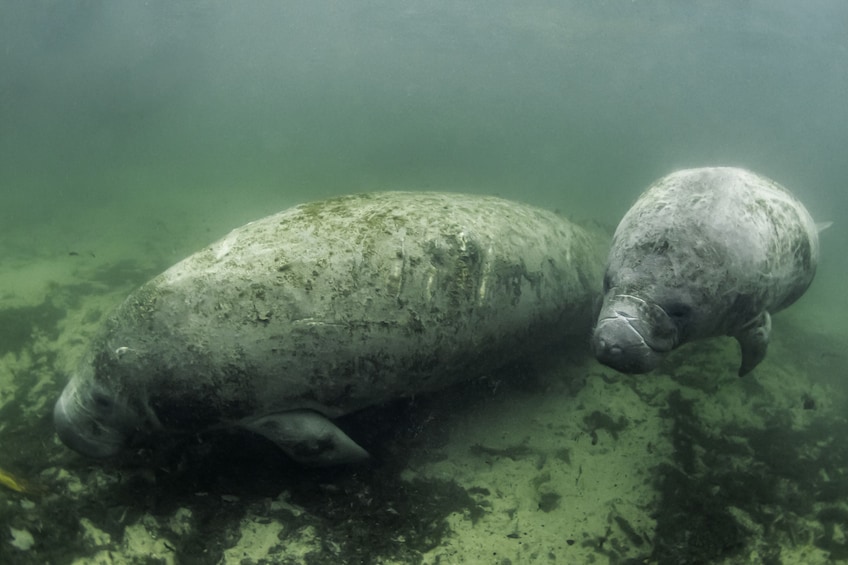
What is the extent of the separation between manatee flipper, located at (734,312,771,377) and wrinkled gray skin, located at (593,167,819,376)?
13 millimetres

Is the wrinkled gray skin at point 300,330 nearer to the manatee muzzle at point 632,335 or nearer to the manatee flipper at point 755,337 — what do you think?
the manatee muzzle at point 632,335

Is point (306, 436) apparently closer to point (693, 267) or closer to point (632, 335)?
point (632, 335)

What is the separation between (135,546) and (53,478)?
969mm

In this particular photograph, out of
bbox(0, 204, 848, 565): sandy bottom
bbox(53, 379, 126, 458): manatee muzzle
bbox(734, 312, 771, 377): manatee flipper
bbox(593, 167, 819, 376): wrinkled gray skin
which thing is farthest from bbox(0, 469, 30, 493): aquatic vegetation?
bbox(734, 312, 771, 377): manatee flipper

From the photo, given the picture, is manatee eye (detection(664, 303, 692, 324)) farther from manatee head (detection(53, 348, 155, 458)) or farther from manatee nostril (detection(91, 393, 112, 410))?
manatee nostril (detection(91, 393, 112, 410))

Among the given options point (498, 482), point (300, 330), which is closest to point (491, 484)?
point (498, 482)

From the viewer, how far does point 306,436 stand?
3498 mm

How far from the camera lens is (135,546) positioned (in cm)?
326

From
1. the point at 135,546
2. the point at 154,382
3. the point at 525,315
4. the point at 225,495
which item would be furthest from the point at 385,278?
the point at 135,546

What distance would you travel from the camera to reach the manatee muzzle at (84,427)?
3.56 metres

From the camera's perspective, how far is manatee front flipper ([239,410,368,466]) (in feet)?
11.5

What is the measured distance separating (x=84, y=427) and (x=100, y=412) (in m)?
0.20

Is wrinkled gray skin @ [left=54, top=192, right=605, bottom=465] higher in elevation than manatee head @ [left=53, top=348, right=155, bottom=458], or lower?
higher

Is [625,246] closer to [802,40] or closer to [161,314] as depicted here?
[161,314]
